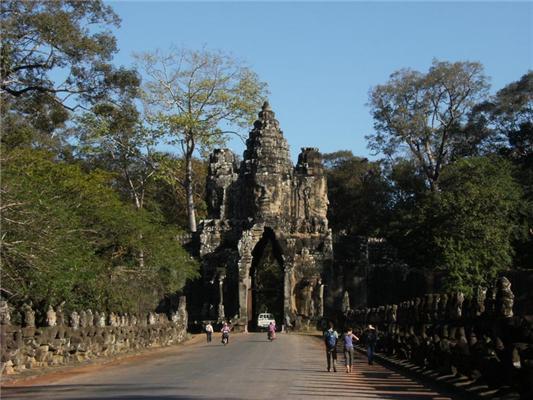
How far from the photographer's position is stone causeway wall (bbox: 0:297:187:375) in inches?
802

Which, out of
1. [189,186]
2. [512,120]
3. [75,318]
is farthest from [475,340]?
[512,120]

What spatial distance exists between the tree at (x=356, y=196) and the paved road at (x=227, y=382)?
45.0 meters

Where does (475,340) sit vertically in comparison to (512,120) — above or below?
below

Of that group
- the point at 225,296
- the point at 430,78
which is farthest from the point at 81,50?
the point at 430,78

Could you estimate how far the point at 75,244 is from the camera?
2761 cm

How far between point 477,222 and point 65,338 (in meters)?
32.9

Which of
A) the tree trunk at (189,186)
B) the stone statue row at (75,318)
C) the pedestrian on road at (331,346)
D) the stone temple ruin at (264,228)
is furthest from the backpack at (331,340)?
the tree trunk at (189,186)

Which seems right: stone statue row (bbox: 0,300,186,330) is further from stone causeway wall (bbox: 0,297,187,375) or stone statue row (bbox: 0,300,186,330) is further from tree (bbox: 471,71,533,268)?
tree (bbox: 471,71,533,268)

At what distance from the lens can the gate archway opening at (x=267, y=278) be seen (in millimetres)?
57062

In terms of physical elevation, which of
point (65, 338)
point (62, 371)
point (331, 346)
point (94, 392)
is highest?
point (65, 338)

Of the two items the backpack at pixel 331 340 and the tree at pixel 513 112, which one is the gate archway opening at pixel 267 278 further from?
the backpack at pixel 331 340

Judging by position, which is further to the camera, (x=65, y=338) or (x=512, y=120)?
(x=512, y=120)

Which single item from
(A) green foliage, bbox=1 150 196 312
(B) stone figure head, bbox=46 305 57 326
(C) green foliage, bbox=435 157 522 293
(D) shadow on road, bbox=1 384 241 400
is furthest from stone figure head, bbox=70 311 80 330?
(C) green foliage, bbox=435 157 522 293

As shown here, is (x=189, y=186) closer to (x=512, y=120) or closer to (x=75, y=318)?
(x=512, y=120)
